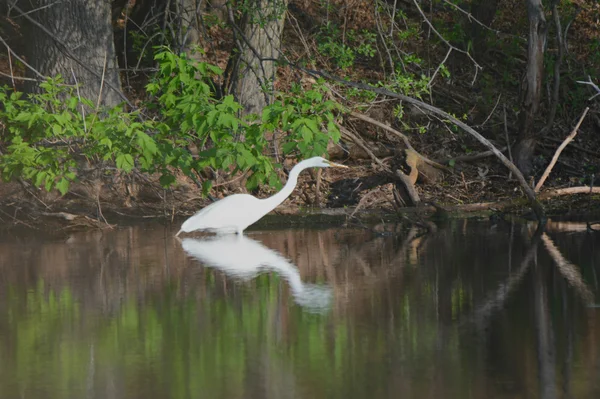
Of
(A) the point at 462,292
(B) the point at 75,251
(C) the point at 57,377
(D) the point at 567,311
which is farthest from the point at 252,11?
(C) the point at 57,377

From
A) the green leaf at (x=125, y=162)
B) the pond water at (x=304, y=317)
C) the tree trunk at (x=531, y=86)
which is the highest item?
the tree trunk at (x=531, y=86)

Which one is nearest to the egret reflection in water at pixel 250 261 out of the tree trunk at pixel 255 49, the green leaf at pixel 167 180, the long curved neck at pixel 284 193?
the long curved neck at pixel 284 193

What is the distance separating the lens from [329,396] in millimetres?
5508

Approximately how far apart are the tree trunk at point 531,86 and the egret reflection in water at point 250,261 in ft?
17.8

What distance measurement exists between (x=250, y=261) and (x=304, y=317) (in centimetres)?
276

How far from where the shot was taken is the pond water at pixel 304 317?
19.1 ft

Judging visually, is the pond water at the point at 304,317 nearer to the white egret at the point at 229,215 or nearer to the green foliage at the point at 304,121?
the white egret at the point at 229,215

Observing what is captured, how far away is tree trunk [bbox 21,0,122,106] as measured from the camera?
14172 mm

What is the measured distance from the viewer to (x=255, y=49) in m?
15.0

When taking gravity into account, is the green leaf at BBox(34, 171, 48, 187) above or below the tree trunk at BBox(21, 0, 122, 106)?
below

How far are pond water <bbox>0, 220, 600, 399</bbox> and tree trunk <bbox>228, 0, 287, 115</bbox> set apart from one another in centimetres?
361

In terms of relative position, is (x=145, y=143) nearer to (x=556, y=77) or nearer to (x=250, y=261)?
(x=250, y=261)

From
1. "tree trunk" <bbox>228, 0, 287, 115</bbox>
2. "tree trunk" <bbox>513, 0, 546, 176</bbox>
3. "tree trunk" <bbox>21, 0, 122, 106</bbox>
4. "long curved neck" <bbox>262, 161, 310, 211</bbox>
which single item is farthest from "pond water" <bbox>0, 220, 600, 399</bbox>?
"tree trunk" <bbox>513, 0, 546, 176</bbox>

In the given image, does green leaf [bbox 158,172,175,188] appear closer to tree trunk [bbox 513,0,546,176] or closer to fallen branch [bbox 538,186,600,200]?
fallen branch [bbox 538,186,600,200]
